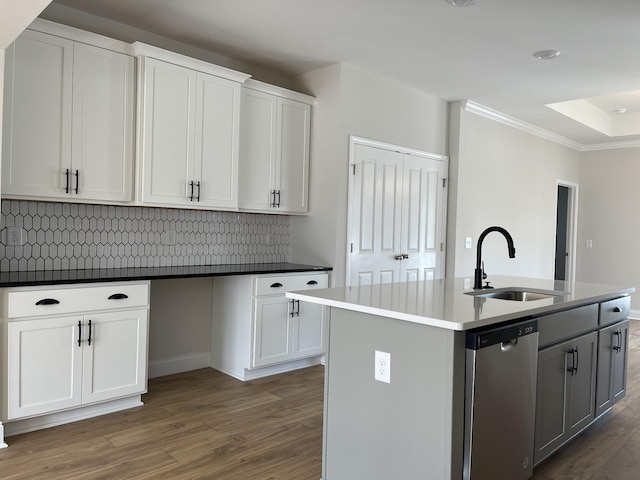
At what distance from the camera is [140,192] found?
3441mm

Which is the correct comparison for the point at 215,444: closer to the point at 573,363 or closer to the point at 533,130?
the point at 573,363

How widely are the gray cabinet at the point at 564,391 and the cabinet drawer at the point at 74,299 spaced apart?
2381 mm

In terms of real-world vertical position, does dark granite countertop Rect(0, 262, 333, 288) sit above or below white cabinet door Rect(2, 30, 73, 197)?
below

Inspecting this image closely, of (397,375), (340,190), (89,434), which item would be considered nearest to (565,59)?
(340,190)

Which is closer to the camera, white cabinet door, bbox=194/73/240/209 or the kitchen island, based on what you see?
the kitchen island

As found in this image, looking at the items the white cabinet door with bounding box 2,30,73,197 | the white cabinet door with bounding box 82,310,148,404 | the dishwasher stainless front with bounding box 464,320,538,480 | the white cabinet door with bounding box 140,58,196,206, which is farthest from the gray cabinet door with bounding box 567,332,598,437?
the white cabinet door with bounding box 2,30,73,197

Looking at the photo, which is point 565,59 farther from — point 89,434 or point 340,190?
point 89,434

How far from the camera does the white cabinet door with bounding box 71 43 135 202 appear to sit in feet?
10.5

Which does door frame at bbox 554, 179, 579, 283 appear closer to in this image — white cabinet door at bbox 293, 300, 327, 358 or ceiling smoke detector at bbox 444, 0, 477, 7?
white cabinet door at bbox 293, 300, 327, 358

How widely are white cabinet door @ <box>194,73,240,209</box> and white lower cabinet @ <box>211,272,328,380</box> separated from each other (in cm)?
69

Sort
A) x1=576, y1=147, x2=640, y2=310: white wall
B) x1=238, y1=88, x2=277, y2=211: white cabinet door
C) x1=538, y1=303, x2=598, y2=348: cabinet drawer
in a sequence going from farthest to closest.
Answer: x1=576, y1=147, x2=640, y2=310: white wall → x1=238, y1=88, x2=277, y2=211: white cabinet door → x1=538, y1=303, x2=598, y2=348: cabinet drawer

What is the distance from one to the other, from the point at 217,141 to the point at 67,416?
2.11 metres

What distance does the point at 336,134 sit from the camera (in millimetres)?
4430

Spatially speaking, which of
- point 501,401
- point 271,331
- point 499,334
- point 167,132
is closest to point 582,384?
point 501,401
